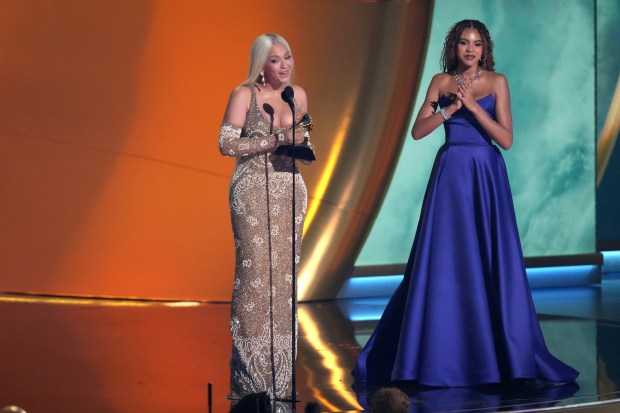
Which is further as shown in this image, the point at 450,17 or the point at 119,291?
the point at 450,17

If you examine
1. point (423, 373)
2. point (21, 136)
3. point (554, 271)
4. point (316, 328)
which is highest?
point (21, 136)

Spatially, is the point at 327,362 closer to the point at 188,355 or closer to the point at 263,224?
the point at 188,355

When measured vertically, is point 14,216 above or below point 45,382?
above

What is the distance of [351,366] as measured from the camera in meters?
5.52

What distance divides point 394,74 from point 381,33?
31 centimetres

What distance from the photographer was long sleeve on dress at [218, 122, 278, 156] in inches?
169

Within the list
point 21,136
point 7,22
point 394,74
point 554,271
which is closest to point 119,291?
point 21,136

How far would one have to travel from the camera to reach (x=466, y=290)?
196 inches

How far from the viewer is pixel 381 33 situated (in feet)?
25.3

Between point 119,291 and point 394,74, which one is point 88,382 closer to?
point 119,291

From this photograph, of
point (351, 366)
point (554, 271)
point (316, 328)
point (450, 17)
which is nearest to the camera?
point (351, 366)

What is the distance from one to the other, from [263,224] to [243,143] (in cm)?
35

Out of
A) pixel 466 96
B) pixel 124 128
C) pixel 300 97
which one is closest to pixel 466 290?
pixel 466 96

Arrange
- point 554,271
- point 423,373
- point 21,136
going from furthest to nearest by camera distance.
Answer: point 554,271 → point 21,136 → point 423,373
